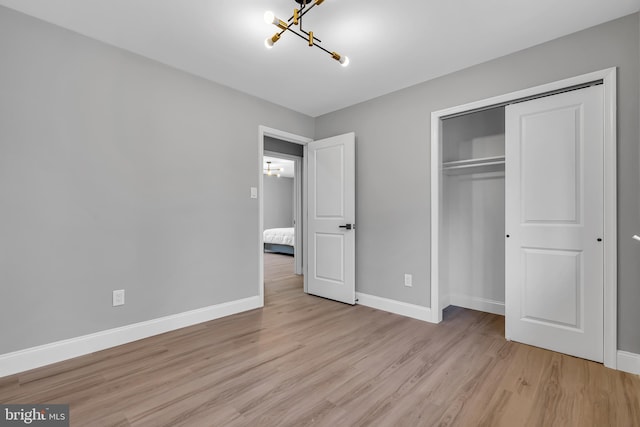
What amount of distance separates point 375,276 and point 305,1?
2.76 metres

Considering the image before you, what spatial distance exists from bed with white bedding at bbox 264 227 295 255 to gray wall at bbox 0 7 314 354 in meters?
4.15

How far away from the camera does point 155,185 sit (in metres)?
2.74

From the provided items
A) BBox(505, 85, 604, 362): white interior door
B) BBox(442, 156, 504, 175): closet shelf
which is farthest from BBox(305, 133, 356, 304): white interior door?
BBox(505, 85, 604, 362): white interior door

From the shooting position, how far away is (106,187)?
8.06ft

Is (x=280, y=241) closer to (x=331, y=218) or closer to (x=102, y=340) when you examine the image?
(x=331, y=218)

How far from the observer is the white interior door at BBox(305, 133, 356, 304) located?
12.1 ft

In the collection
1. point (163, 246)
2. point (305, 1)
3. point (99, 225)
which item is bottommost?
point (163, 246)

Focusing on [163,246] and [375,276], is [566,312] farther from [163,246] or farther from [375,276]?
[163,246]

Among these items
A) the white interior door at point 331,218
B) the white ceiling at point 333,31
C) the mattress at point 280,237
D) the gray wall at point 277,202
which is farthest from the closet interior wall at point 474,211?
the gray wall at point 277,202

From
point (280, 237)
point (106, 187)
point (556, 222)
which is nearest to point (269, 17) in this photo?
point (106, 187)

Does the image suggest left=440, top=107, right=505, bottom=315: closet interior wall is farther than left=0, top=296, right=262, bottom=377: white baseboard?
Yes

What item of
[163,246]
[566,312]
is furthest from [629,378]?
[163,246]

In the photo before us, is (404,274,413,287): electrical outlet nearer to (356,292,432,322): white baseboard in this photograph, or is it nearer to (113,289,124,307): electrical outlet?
(356,292,432,322): white baseboard

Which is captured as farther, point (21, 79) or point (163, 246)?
point (163, 246)
